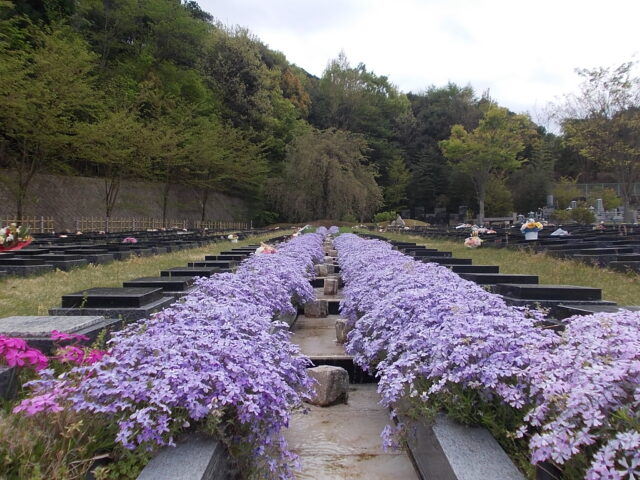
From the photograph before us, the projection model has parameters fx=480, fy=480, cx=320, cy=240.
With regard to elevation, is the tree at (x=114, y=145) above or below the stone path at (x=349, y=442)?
above

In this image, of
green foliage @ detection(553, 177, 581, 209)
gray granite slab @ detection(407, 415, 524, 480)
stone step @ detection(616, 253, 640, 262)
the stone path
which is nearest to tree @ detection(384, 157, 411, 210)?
green foliage @ detection(553, 177, 581, 209)

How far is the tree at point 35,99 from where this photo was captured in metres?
16.5

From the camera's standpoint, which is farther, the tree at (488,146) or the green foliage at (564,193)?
the green foliage at (564,193)

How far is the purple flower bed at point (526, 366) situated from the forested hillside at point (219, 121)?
17.7 metres

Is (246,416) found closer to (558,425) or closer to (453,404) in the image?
(453,404)

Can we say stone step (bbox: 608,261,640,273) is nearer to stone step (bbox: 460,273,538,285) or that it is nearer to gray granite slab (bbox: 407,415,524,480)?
stone step (bbox: 460,273,538,285)

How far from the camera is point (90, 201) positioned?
24.7 metres

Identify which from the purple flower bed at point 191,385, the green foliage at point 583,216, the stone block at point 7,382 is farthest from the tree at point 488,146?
the stone block at point 7,382

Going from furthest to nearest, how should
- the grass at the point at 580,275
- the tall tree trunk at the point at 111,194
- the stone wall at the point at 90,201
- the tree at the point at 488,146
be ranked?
1. the tree at the point at 488,146
2. the tall tree trunk at the point at 111,194
3. the stone wall at the point at 90,201
4. the grass at the point at 580,275

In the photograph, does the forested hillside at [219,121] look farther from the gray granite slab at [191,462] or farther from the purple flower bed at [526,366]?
the gray granite slab at [191,462]

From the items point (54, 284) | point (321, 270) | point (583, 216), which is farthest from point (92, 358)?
point (583, 216)

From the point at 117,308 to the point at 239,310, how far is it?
4.22ft

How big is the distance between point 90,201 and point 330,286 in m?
21.7

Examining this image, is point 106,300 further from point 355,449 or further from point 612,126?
point 612,126
